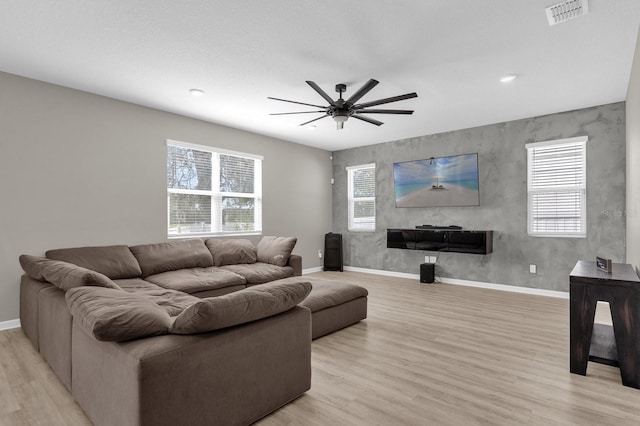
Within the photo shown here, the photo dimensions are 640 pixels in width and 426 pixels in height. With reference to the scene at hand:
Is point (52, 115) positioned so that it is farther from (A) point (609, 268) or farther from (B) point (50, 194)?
(A) point (609, 268)

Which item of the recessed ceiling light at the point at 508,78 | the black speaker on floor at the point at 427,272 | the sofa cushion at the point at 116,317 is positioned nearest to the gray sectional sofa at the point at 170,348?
the sofa cushion at the point at 116,317

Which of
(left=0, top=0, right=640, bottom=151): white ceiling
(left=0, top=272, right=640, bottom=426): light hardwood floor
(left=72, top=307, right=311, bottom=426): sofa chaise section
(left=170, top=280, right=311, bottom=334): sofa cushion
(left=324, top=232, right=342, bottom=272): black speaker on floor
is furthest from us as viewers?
(left=324, top=232, right=342, bottom=272): black speaker on floor

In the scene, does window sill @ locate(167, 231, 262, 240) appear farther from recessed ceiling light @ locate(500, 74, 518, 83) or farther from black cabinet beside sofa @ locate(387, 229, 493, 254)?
recessed ceiling light @ locate(500, 74, 518, 83)

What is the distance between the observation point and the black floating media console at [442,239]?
5227 mm

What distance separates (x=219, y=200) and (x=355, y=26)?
12.0 ft

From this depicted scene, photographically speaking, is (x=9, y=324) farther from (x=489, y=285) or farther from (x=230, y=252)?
(x=489, y=285)

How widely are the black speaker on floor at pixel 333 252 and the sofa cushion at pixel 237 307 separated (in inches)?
194

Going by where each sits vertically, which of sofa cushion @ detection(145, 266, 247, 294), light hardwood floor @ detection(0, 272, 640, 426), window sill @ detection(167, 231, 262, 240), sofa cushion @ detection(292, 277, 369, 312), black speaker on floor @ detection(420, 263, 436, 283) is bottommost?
light hardwood floor @ detection(0, 272, 640, 426)

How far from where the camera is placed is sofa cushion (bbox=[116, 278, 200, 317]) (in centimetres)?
268

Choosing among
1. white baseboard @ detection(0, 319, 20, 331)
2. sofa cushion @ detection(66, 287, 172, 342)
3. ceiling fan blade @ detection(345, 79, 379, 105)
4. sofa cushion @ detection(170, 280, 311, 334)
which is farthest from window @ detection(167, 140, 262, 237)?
sofa cushion @ detection(170, 280, 311, 334)

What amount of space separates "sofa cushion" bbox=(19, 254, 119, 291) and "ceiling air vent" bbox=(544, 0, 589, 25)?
3.69 metres

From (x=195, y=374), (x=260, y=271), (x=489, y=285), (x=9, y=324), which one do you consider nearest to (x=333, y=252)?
(x=260, y=271)

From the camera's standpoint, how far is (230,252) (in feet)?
16.0

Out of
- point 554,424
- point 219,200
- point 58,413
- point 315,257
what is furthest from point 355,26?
point 315,257
